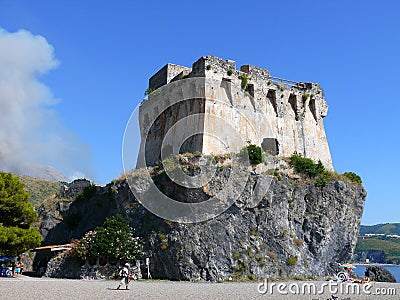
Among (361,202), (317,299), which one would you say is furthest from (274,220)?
(317,299)

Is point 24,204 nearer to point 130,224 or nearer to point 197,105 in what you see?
point 130,224

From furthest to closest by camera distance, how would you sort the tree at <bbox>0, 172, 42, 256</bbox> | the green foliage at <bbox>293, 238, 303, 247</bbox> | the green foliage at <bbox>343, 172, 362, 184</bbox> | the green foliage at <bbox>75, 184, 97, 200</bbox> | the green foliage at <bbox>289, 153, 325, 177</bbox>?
the green foliage at <bbox>75, 184, 97, 200</bbox>
the green foliage at <bbox>343, 172, 362, 184</bbox>
the green foliage at <bbox>289, 153, 325, 177</bbox>
the green foliage at <bbox>293, 238, 303, 247</bbox>
the tree at <bbox>0, 172, 42, 256</bbox>

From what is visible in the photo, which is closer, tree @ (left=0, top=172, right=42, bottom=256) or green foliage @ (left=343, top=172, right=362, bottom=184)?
tree @ (left=0, top=172, right=42, bottom=256)

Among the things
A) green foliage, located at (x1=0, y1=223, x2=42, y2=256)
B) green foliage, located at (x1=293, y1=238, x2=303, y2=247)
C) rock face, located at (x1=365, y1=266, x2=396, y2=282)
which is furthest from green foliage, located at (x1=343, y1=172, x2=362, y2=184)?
green foliage, located at (x1=0, y1=223, x2=42, y2=256)

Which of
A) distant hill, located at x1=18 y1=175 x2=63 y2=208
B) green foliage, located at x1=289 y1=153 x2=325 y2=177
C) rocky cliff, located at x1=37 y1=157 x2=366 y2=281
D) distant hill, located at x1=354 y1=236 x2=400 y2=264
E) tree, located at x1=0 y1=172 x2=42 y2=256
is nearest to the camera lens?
tree, located at x1=0 y1=172 x2=42 y2=256

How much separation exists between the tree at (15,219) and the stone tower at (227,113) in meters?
13.6

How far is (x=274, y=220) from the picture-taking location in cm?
3362

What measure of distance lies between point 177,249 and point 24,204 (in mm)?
11846

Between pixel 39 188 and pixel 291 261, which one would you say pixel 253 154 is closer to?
pixel 291 261

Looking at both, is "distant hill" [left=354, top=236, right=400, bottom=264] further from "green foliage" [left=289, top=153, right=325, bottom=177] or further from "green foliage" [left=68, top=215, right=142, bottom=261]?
"green foliage" [left=68, top=215, right=142, bottom=261]

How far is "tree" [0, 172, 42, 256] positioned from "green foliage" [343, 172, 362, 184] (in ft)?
90.1

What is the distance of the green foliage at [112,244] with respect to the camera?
30.5 m

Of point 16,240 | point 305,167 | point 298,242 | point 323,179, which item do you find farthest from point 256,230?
point 16,240

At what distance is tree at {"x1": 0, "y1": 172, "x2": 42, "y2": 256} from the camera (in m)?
28.8
